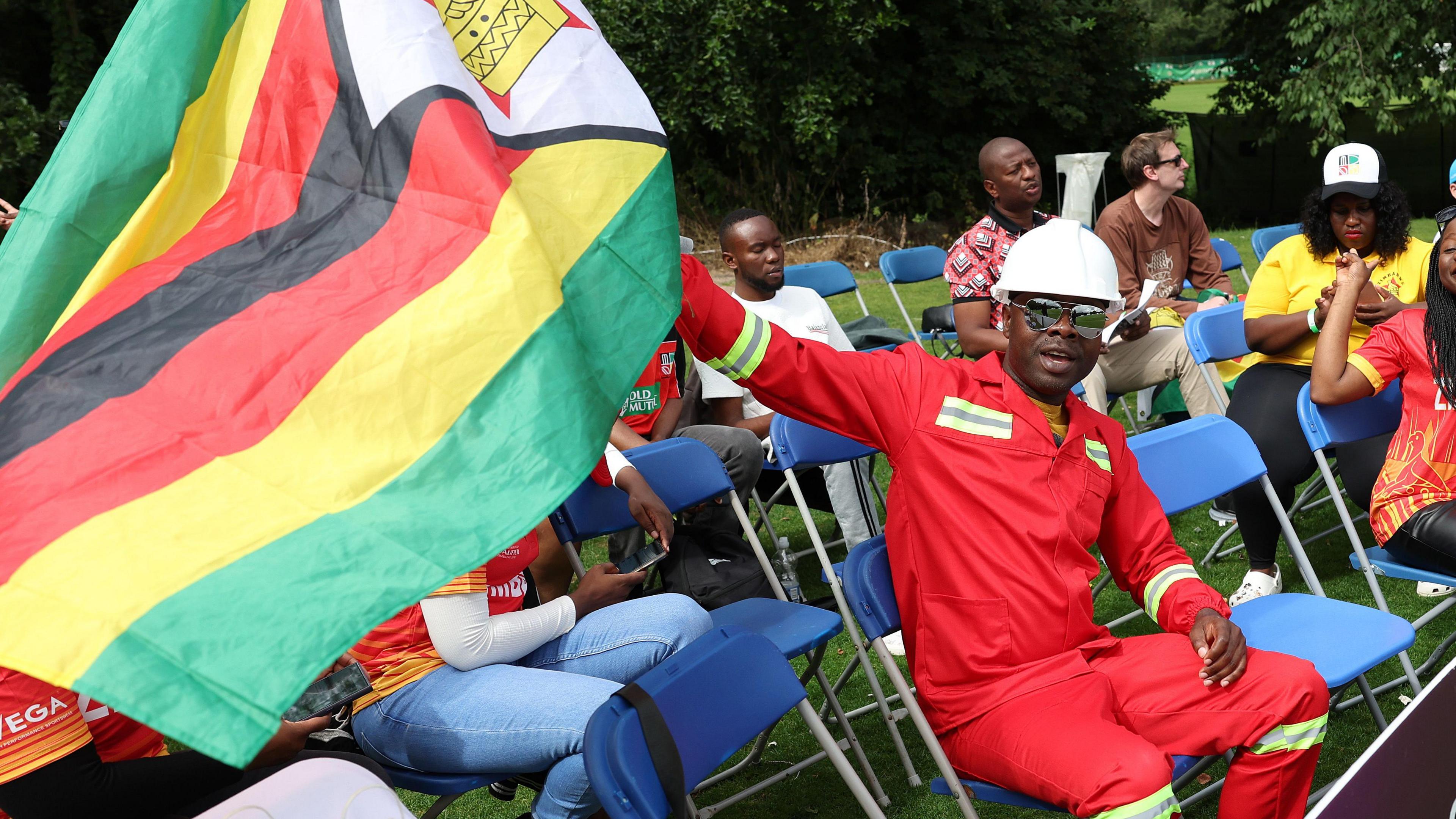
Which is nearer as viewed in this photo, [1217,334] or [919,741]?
[919,741]

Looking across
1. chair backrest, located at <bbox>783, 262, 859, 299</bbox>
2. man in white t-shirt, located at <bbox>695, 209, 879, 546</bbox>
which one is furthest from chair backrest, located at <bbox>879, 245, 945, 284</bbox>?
man in white t-shirt, located at <bbox>695, 209, 879, 546</bbox>

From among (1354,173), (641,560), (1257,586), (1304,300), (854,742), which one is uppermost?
(1354,173)

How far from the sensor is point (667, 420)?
15.5 feet

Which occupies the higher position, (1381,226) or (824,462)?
(1381,226)

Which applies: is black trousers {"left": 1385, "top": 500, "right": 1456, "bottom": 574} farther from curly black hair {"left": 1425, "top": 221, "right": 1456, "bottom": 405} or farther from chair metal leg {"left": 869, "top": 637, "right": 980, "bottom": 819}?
chair metal leg {"left": 869, "top": 637, "right": 980, "bottom": 819}

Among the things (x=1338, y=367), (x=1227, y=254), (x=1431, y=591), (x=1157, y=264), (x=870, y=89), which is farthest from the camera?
(x=870, y=89)

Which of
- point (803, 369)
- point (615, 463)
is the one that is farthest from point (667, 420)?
point (803, 369)

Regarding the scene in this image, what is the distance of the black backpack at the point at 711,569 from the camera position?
405 centimetres

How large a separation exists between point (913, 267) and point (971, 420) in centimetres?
535

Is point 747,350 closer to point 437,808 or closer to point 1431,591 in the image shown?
point 437,808

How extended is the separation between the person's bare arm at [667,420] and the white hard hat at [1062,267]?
196 centimetres

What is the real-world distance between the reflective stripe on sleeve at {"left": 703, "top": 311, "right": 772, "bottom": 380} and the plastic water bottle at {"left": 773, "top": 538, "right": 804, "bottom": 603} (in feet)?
6.90

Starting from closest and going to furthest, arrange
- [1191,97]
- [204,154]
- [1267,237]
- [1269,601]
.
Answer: [204,154], [1269,601], [1267,237], [1191,97]

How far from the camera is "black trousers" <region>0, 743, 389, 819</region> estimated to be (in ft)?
6.56
